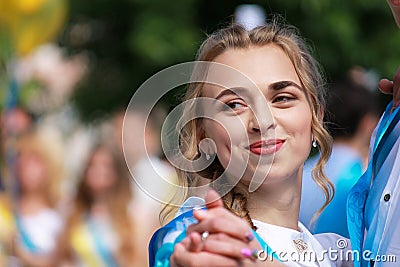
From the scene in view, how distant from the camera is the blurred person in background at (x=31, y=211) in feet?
21.6

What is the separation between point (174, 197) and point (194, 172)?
0.09m

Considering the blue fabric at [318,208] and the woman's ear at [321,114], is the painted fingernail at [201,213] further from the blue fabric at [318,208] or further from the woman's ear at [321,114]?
the blue fabric at [318,208]

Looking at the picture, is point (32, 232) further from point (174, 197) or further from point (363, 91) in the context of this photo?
point (174, 197)

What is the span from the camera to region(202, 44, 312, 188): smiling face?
2387 mm

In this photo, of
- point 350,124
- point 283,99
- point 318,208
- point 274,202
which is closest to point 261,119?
point 283,99

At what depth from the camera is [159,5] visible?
7.54m

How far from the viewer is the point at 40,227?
675 cm

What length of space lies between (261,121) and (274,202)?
0.22 meters

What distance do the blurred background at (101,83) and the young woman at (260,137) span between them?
2.82 meters

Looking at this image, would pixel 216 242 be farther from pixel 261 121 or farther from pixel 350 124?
pixel 350 124

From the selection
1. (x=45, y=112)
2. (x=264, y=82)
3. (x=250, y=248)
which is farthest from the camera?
(x=45, y=112)

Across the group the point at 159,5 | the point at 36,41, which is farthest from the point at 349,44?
the point at 36,41

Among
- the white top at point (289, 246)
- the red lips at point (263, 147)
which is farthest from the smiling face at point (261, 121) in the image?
the white top at point (289, 246)

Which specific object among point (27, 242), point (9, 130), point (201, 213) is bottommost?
point (201, 213)
